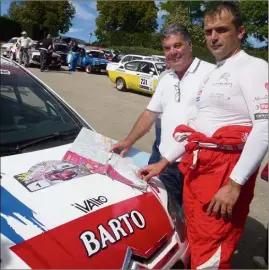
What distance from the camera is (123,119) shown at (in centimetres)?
889

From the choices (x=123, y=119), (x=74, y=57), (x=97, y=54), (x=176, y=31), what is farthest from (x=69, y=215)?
(x=97, y=54)

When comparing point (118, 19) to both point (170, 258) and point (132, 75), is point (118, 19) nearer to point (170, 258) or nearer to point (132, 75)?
point (132, 75)

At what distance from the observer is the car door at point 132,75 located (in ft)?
46.2

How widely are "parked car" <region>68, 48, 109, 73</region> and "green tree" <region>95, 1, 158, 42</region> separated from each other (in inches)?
352

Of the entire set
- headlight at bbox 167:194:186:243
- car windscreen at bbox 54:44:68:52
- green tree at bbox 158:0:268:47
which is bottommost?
headlight at bbox 167:194:186:243

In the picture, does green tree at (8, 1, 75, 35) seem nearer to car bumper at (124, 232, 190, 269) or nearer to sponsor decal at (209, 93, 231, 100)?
sponsor decal at (209, 93, 231, 100)

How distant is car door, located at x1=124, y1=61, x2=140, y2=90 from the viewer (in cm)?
1407

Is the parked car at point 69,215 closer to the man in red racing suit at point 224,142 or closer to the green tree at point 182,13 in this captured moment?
the man in red racing suit at point 224,142

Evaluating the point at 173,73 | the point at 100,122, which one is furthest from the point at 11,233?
the point at 100,122

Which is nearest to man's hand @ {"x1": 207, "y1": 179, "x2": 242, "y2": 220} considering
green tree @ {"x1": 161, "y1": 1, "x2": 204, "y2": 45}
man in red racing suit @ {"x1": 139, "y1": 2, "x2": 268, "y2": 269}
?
man in red racing suit @ {"x1": 139, "y1": 2, "x2": 268, "y2": 269}

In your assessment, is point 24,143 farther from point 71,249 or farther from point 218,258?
point 218,258

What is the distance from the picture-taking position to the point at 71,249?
4.85ft

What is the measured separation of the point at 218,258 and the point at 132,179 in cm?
67

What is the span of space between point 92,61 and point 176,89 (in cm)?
1865
